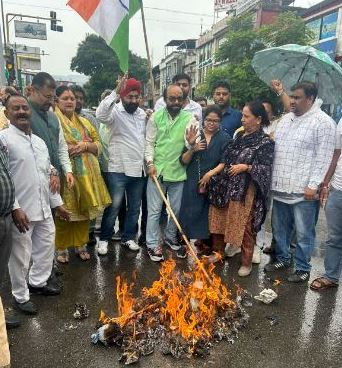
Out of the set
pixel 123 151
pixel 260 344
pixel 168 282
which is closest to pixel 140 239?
pixel 123 151

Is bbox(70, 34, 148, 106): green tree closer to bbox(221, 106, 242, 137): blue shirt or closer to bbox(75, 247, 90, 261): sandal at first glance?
bbox(221, 106, 242, 137): blue shirt

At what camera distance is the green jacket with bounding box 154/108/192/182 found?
434 centimetres

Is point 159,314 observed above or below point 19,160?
below

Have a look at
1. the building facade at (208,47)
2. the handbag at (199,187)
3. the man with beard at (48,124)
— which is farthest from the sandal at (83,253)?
the building facade at (208,47)

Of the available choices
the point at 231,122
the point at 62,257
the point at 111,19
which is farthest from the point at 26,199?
the point at 231,122

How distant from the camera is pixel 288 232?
441 cm

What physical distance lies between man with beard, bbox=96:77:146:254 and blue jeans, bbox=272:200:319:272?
5.70 ft

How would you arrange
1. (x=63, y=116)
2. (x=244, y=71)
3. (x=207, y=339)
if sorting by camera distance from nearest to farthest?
(x=207, y=339) < (x=63, y=116) < (x=244, y=71)

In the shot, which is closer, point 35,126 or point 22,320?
point 22,320

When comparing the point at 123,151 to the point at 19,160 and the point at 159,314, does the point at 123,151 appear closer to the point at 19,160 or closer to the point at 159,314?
the point at 19,160

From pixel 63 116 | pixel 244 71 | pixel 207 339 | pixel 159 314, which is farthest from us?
pixel 244 71

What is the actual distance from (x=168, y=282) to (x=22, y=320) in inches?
50.7

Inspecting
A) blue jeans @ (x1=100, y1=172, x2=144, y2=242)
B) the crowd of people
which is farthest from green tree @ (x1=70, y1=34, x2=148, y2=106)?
the crowd of people

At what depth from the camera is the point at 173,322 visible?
282 cm
